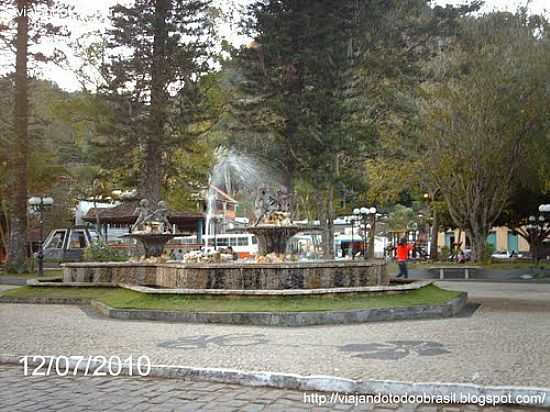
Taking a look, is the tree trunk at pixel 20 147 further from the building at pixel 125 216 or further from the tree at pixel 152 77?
the building at pixel 125 216

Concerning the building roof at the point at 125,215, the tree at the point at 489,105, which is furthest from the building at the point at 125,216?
the tree at the point at 489,105

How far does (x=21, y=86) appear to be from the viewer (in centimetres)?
2455

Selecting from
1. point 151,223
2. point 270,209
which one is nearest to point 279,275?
point 270,209

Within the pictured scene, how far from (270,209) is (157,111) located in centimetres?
1140

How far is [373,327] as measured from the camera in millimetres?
10992

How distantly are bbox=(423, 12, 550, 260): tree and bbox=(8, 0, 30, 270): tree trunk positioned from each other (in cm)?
1650

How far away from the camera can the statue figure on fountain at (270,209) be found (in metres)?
16.0

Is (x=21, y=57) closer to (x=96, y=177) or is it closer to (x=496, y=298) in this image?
(x=96, y=177)

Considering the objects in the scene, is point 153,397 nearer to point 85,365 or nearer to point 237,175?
point 85,365

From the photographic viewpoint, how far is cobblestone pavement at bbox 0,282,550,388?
7.20 metres

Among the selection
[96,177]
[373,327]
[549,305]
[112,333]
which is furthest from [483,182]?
[112,333]

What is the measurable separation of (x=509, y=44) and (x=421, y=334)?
2166 cm

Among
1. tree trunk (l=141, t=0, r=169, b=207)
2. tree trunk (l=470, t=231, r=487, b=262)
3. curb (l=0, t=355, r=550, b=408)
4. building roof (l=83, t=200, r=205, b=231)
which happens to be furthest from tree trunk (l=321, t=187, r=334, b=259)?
Answer: curb (l=0, t=355, r=550, b=408)

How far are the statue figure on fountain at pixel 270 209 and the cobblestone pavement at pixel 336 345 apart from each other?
4.72 m
